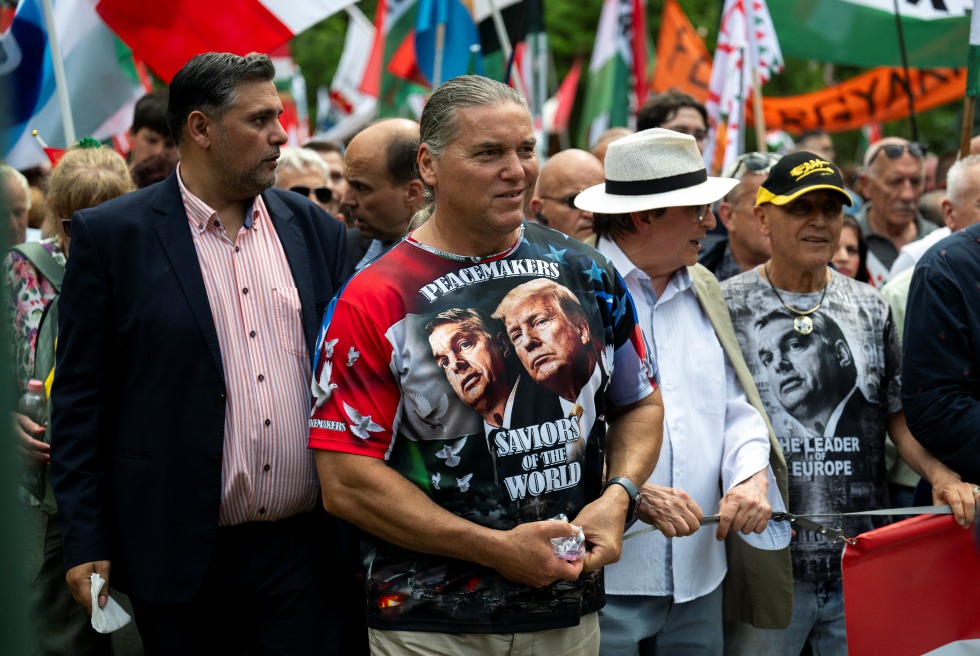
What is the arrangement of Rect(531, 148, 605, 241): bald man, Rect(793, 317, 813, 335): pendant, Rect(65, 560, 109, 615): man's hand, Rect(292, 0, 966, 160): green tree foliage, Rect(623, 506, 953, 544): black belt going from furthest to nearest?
Rect(292, 0, 966, 160): green tree foliage < Rect(531, 148, 605, 241): bald man < Rect(793, 317, 813, 335): pendant < Rect(623, 506, 953, 544): black belt < Rect(65, 560, 109, 615): man's hand

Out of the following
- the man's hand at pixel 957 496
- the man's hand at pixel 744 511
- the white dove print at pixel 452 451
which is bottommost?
the man's hand at pixel 957 496

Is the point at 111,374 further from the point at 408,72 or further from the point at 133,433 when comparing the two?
the point at 408,72

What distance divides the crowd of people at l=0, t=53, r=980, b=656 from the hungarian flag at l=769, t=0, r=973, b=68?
3846mm

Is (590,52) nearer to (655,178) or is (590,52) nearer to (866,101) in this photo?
(866,101)

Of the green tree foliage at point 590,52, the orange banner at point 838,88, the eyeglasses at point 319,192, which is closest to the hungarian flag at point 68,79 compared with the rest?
the eyeglasses at point 319,192

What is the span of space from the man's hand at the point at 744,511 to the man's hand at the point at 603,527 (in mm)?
656

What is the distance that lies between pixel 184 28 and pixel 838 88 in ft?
22.9

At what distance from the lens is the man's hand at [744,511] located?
364 centimetres

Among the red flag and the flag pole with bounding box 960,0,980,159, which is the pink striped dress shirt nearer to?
the red flag

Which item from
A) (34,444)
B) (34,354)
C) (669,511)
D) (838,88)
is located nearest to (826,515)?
(669,511)

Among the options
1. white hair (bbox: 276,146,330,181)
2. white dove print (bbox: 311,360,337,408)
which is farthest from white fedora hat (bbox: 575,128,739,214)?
white hair (bbox: 276,146,330,181)

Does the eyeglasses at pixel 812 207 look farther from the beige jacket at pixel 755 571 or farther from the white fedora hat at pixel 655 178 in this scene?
the beige jacket at pixel 755 571

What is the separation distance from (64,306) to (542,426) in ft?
4.67

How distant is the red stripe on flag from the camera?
5852 millimetres
